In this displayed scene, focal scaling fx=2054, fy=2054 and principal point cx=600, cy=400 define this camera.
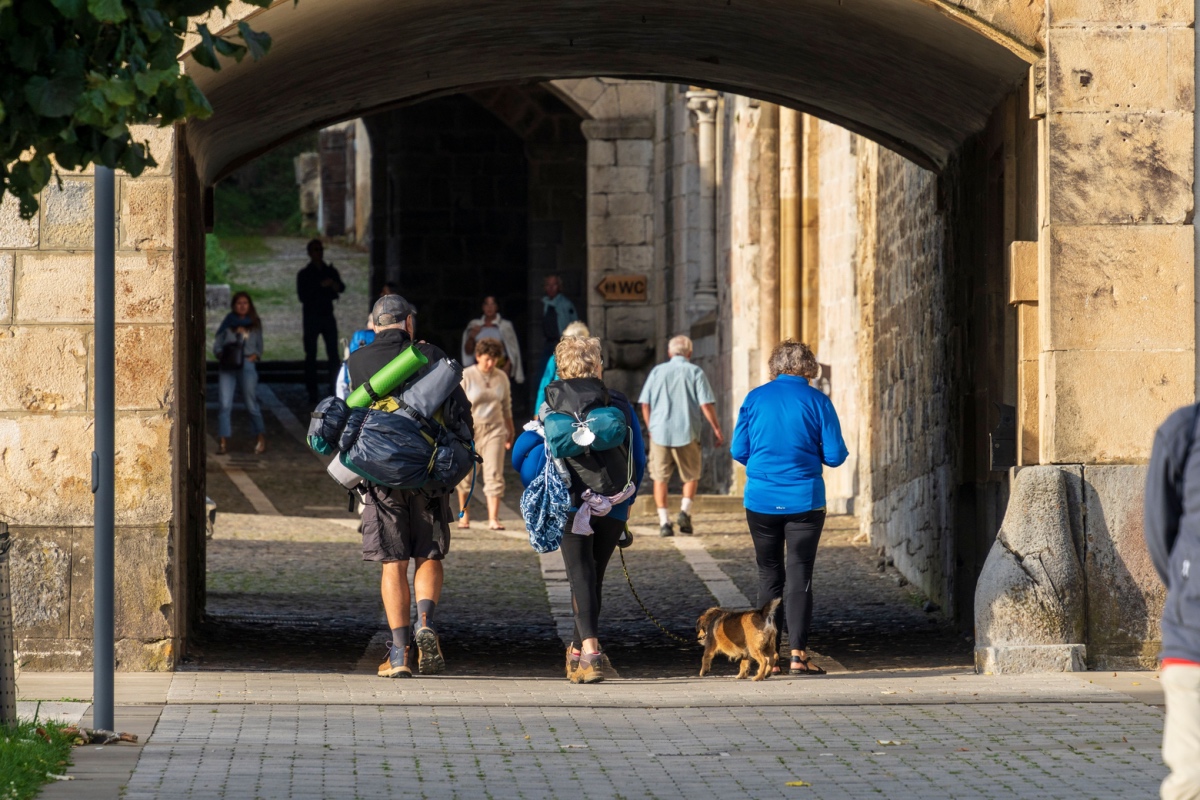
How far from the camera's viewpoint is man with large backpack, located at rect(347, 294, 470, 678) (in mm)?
8703

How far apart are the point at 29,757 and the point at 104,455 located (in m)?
1.05

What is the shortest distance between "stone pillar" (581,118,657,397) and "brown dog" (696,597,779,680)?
632 inches

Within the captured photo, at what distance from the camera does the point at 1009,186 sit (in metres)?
9.79

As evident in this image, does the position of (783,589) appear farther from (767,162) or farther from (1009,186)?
(767,162)

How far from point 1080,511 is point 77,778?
452 cm

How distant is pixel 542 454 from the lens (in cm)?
897

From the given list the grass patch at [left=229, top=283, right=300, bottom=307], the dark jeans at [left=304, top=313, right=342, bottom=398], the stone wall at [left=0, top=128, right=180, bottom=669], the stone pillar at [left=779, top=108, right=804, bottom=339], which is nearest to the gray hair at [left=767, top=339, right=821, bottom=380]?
the stone wall at [left=0, top=128, right=180, bottom=669]

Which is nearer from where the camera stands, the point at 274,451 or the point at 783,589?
the point at 783,589

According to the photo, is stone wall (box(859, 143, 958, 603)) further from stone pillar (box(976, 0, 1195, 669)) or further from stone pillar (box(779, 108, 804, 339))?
stone pillar (box(976, 0, 1195, 669))

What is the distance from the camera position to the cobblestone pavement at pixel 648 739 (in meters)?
5.95

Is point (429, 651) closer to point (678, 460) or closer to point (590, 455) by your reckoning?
point (590, 455)

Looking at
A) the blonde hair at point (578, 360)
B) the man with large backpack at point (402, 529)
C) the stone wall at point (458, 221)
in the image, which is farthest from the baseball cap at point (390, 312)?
the stone wall at point (458, 221)

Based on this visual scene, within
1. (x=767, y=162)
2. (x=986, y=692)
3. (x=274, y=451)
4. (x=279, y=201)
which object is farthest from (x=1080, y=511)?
(x=279, y=201)

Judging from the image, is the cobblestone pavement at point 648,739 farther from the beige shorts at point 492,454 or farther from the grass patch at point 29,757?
the beige shorts at point 492,454
